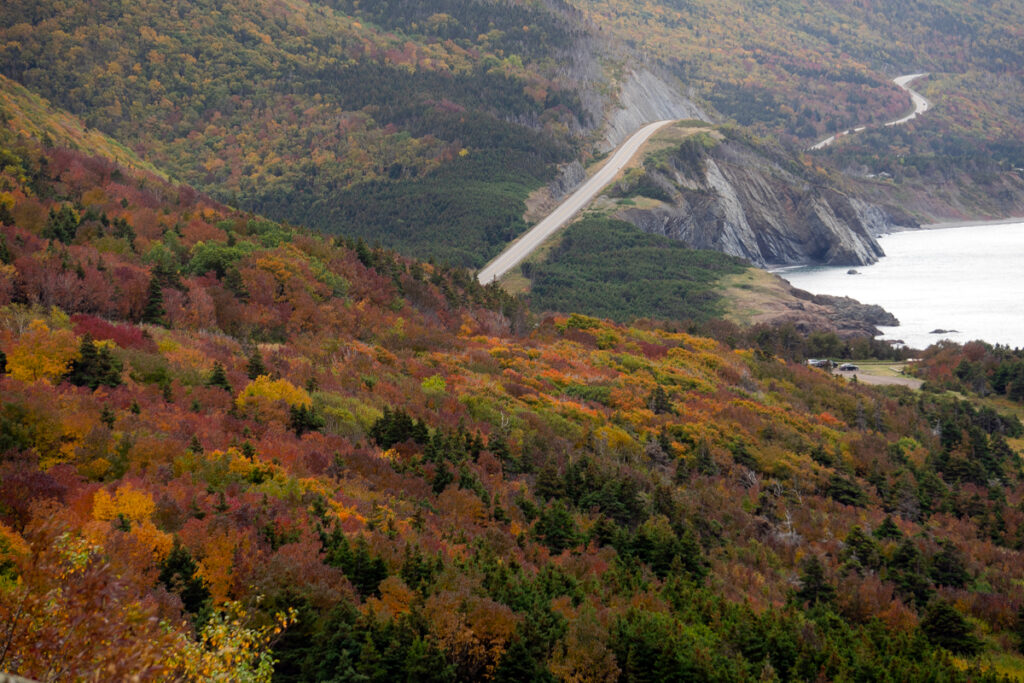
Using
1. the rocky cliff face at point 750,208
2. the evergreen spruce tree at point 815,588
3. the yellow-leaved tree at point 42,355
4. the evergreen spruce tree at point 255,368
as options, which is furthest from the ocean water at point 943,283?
the yellow-leaved tree at point 42,355

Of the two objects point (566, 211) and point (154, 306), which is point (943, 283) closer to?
point (566, 211)

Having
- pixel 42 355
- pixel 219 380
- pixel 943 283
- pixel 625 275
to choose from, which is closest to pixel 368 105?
pixel 625 275

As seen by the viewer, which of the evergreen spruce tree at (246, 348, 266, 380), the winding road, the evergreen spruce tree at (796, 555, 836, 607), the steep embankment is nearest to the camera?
the evergreen spruce tree at (796, 555, 836, 607)

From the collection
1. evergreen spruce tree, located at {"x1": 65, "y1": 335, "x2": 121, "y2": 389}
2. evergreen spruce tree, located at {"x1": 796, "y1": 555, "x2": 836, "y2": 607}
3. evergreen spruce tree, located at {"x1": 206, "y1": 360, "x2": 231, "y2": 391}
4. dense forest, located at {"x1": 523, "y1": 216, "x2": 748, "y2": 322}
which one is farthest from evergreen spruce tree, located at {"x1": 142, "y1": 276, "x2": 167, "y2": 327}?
dense forest, located at {"x1": 523, "y1": 216, "x2": 748, "y2": 322}

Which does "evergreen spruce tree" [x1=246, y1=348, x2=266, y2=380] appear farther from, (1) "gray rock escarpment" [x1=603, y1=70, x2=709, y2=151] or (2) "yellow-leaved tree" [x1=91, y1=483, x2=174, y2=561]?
(1) "gray rock escarpment" [x1=603, y1=70, x2=709, y2=151]

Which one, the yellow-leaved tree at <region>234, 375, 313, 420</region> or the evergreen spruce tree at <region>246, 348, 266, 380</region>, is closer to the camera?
the yellow-leaved tree at <region>234, 375, 313, 420</region>

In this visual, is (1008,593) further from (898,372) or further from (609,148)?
(609,148)

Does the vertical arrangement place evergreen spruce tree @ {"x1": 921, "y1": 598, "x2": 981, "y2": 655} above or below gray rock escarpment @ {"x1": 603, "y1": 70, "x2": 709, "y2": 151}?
below

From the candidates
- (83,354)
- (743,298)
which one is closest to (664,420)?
(83,354)
